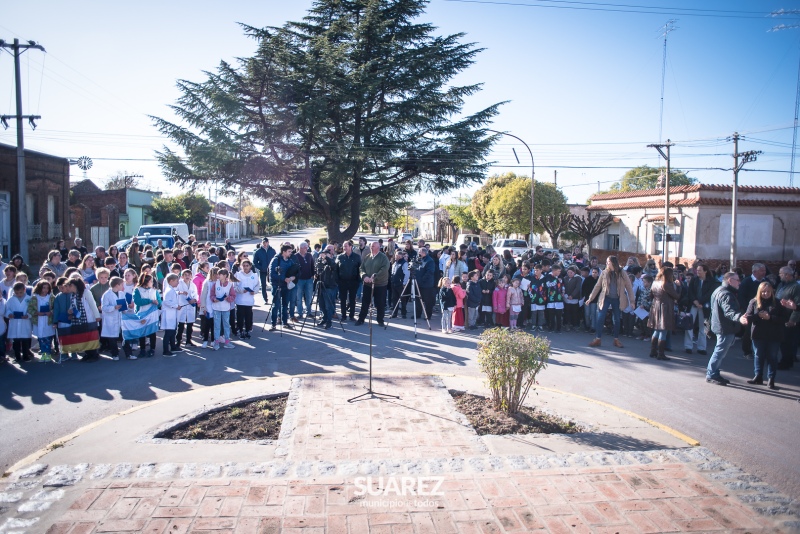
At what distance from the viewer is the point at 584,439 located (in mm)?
5703

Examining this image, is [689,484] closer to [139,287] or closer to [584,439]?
[584,439]

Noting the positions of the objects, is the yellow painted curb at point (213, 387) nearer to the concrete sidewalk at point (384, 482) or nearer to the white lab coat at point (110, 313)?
the concrete sidewalk at point (384, 482)

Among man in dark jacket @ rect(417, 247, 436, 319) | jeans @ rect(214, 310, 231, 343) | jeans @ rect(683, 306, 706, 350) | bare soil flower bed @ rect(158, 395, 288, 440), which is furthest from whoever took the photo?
man in dark jacket @ rect(417, 247, 436, 319)

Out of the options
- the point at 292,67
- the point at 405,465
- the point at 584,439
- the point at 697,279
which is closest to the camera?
the point at 405,465

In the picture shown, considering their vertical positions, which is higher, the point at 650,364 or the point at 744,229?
the point at 744,229

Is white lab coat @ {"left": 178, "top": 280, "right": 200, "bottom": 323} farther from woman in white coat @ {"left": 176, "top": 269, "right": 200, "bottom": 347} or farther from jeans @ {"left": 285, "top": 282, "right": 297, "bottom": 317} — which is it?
jeans @ {"left": 285, "top": 282, "right": 297, "bottom": 317}

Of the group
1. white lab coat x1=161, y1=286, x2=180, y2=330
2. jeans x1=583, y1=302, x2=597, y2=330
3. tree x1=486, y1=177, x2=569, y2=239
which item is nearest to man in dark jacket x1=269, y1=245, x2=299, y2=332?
white lab coat x1=161, y1=286, x2=180, y2=330

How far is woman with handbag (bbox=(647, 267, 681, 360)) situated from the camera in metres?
9.63

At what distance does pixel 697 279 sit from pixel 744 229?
2063 cm

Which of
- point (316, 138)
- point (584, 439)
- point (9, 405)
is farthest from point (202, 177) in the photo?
point (584, 439)

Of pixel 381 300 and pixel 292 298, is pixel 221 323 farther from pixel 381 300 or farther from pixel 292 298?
pixel 381 300

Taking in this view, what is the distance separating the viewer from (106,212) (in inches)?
1671

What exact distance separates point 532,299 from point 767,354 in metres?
5.15

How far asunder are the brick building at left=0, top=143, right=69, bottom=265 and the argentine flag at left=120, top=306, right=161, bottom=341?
19.8 m
